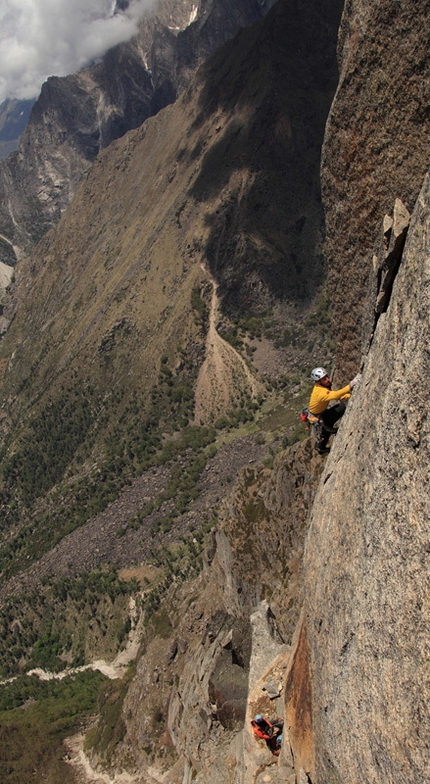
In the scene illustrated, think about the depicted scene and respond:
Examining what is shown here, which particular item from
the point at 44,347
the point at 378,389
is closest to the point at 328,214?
the point at 378,389

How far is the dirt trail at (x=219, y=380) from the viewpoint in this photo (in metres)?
111

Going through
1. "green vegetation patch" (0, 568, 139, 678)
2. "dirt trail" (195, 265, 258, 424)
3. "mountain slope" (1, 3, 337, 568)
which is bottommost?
"green vegetation patch" (0, 568, 139, 678)

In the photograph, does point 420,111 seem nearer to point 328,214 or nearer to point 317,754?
point 328,214

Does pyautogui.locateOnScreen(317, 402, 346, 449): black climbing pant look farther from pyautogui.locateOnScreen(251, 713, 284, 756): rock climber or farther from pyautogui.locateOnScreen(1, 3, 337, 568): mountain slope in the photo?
pyautogui.locateOnScreen(1, 3, 337, 568): mountain slope

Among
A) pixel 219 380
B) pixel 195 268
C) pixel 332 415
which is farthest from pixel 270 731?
pixel 195 268

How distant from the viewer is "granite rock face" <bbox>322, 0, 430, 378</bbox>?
13141mm

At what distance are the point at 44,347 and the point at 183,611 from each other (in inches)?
5659

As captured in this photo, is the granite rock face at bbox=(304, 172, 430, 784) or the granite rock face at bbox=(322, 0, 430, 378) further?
the granite rock face at bbox=(322, 0, 430, 378)

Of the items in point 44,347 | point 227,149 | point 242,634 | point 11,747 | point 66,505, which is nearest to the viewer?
point 242,634

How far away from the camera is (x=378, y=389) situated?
1102cm

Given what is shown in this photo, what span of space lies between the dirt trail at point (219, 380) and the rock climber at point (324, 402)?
9130 cm

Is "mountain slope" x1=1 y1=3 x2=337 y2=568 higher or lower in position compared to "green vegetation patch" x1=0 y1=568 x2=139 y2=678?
higher

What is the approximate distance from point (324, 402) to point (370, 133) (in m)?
7.78

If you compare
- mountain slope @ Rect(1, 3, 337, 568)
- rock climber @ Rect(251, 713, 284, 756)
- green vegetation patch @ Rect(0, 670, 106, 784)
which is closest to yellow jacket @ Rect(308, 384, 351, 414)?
rock climber @ Rect(251, 713, 284, 756)
